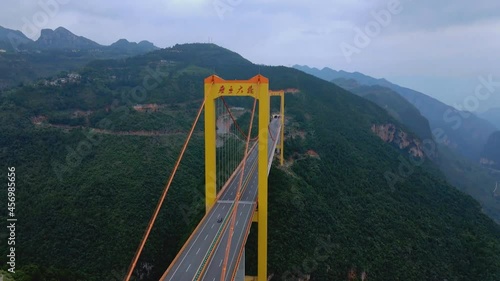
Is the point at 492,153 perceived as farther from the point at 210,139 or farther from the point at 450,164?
the point at 210,139

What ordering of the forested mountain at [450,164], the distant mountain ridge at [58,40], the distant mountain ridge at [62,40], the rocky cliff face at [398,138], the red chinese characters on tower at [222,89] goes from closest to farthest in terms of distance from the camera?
the red chinese characters on tower at [222,89]
the rocky cliff face at [398,138]
the forested mountain at [450,164]
the distant mountain ridge at [58,40]
the distant mountain ridge at [62,40]

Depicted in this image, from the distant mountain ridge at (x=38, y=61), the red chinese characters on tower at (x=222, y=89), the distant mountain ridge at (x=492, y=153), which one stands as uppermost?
the distant mountain ridge at (x=38, y=61)

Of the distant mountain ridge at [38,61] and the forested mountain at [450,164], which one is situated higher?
the distant mountain ridge at [38,61]

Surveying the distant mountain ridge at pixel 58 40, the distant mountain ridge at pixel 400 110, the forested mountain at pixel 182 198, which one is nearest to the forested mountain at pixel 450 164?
the distant mountain ridge at pixel 400 110

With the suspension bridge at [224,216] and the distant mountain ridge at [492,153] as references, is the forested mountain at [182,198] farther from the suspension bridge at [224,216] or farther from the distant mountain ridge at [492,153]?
the distant mountain ridge at [492,153]

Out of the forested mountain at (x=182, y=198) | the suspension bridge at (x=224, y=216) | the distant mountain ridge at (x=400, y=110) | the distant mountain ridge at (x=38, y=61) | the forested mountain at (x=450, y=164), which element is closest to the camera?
the suspension bridge at (x=224, y=216)

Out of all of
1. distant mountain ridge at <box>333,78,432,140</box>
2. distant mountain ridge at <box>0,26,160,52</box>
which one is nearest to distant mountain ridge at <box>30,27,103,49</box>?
distant mountain ridge at <box>0,26,160,52</box>
